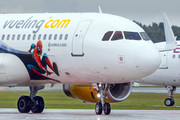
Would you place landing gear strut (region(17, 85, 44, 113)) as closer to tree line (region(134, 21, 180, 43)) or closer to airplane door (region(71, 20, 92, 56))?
airplane door (region(71, 20, 92, 56))

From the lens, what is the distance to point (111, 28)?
2445 centimetres

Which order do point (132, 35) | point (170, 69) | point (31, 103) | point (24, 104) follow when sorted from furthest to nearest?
point (170, 69) < point (31, 103) < point (24, 104) < point (132, 35)

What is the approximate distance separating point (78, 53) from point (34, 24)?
3.41m

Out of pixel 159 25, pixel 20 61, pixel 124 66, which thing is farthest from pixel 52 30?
pixel 159 25

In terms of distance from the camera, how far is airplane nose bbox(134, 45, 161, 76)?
76.3 feet

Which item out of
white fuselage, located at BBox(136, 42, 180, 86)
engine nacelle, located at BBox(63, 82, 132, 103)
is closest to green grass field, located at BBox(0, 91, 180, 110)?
white fuselage, located at BBox(136, 42, 180, 86)

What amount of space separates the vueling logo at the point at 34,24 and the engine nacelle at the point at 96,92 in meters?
3.76

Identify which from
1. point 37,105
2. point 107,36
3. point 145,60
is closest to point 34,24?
point 107,36

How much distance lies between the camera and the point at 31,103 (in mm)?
28609

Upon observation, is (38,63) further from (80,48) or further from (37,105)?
(37,105)

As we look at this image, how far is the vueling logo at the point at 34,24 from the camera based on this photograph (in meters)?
25.9

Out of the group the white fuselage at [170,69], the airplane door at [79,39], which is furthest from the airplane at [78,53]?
the white fuselage at [170,69]

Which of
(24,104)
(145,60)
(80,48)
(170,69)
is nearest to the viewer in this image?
(145,60)

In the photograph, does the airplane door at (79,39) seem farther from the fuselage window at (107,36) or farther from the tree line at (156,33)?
the tree line at (156,33)
